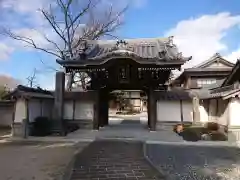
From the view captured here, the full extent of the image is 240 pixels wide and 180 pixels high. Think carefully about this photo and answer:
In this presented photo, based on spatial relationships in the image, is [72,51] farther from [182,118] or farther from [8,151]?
[8,151]

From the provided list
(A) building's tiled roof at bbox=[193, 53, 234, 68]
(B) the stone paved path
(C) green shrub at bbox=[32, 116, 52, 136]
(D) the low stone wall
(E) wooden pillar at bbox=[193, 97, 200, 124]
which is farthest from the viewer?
(A) building's tiled roof at bbox=[193, 53, 234, 68]

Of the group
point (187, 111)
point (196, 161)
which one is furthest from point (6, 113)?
point (196, 161)

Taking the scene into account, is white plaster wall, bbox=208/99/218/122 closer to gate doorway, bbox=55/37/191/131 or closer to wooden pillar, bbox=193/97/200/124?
wooden pillar, bbox=193/97/200/124

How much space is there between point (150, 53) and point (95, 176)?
15.1 m

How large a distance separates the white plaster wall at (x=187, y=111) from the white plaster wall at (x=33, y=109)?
968 centimetres

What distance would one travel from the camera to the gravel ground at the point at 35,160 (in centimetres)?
762

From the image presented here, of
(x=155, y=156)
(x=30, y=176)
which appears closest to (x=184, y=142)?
(x=155, y=156)

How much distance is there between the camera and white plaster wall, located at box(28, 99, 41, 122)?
16859 mm

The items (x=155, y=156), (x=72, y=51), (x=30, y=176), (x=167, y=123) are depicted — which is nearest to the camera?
(x=30, y=176)

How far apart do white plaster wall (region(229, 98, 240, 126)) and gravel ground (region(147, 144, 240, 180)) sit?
2553mm

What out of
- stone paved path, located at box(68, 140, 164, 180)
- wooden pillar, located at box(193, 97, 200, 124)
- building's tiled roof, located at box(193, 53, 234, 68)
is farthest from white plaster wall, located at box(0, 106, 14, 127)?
building's tiled roof, located at box(193, 53, 234, 68)

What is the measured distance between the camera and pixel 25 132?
15375 mm

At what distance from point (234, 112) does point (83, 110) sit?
33.4 ft

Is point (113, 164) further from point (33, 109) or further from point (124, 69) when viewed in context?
point (124, 69)
